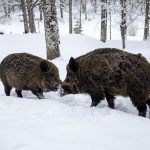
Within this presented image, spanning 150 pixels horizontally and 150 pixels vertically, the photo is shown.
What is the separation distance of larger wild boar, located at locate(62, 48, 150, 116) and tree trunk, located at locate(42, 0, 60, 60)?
22.7 feet

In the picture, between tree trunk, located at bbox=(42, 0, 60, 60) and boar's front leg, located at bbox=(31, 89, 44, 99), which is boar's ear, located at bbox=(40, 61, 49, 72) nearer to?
boar's front leg, located at bbox=(31, 89, 44, 99)

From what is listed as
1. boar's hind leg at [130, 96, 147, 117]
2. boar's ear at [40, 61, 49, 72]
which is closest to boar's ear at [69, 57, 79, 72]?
boar's ear at [40, 61, 49, 72]

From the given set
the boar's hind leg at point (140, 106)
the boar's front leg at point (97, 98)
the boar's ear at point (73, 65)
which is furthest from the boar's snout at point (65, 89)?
the boar's hind leg at point (140, 106)

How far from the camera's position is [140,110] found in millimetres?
6812

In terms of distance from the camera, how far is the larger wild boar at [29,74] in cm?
814

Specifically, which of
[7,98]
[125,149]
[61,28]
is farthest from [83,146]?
[61,28]

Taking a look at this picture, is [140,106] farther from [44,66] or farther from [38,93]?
[38,93]

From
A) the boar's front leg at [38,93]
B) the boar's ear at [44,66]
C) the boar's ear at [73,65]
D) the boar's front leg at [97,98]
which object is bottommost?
the boar's front leg at [38,93]

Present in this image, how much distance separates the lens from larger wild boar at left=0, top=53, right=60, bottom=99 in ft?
26.7

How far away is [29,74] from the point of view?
27.5ft

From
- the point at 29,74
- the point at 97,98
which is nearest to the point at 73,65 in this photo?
the point at 97,98

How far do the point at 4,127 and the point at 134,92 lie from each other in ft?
8.58

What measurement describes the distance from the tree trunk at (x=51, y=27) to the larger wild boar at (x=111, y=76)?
272 inches

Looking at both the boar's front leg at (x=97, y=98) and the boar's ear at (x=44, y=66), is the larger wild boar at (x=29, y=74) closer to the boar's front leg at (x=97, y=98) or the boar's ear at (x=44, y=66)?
the boar's ear at (x=44, y=66)
